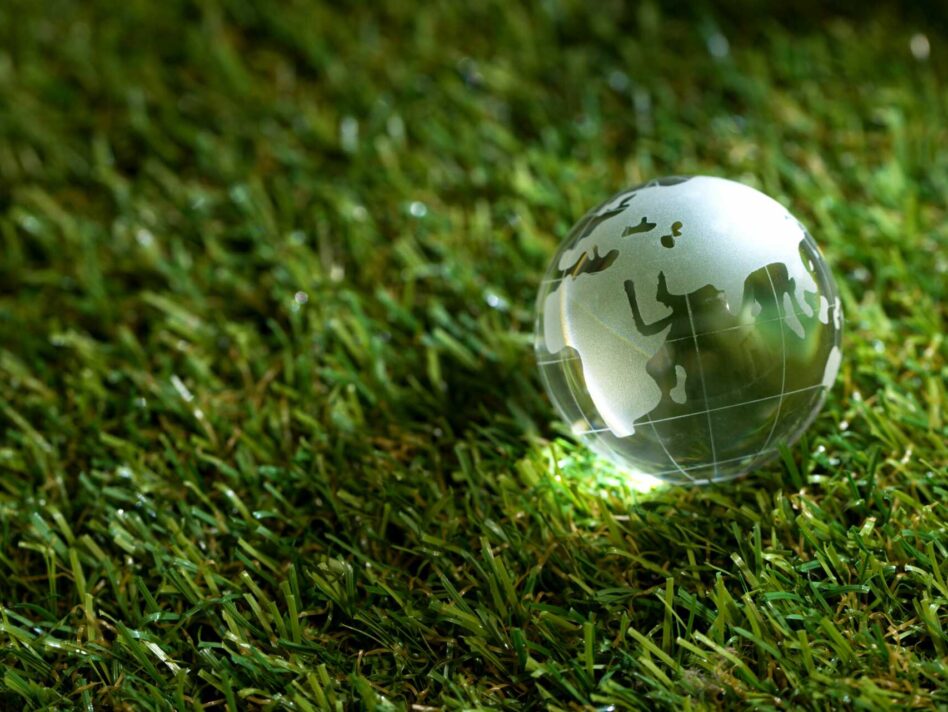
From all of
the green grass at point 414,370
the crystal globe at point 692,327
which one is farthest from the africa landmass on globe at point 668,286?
the green grass at point 414,370

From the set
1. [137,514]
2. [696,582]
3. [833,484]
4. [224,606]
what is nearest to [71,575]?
[137,514]

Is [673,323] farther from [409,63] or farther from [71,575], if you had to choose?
[409,63]

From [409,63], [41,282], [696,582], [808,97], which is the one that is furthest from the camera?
[409,63]

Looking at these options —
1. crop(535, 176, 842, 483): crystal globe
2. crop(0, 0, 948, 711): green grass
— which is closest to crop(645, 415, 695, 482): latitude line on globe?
crop(535, 176, 842, 483): crystal globe

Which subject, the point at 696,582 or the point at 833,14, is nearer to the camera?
the point at 696,582

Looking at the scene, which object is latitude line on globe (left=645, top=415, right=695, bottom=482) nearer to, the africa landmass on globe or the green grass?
the africa landmass on globe

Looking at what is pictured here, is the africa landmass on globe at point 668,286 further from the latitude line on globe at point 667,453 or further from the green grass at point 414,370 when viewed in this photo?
the green grass at point 414,370

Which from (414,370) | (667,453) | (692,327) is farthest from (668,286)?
(414,370)
